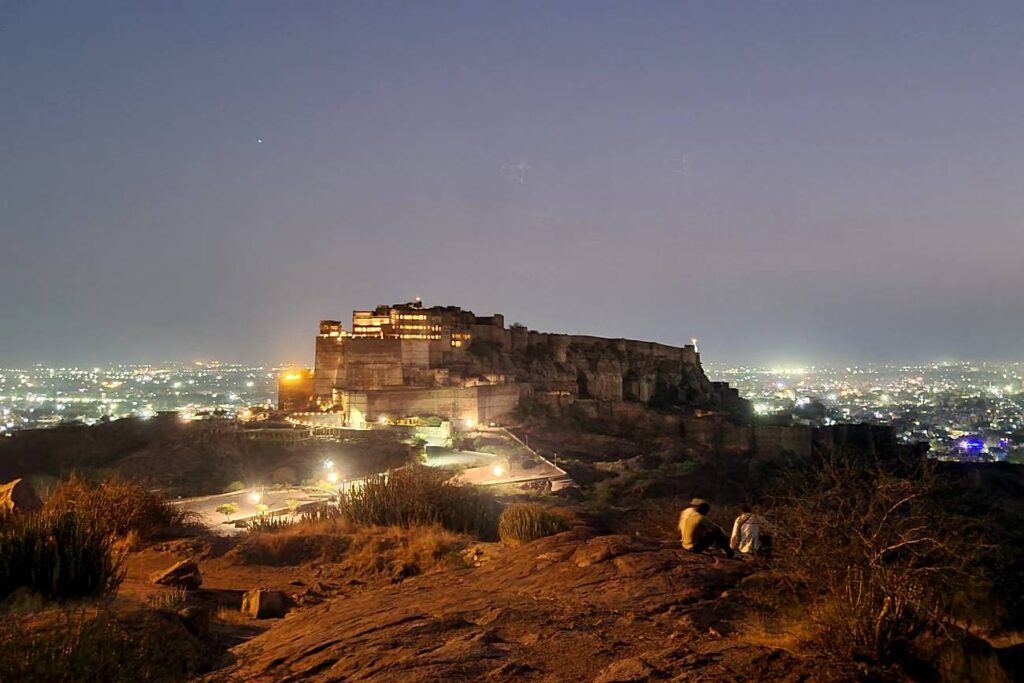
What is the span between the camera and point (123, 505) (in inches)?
438

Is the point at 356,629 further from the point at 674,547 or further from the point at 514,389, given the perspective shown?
the point at 514,389

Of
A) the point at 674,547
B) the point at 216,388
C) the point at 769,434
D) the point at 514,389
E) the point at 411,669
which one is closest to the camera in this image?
the point at 411,669

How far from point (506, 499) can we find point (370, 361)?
27449 millimetres

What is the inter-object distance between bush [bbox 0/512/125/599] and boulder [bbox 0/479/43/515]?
3035 millimetres

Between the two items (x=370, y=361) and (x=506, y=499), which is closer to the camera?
(x=506, y=499)

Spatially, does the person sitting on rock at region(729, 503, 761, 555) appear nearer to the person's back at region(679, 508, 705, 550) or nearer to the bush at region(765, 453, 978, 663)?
the person's back at region(679, 508, 705, 550)

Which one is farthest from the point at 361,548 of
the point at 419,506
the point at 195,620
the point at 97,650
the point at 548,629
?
the point at 97,650

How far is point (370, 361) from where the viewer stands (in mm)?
42406

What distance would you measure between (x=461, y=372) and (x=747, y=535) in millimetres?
39261

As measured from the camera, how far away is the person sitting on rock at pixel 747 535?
764cm

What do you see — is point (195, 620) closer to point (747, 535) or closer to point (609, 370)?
point (747, 535)

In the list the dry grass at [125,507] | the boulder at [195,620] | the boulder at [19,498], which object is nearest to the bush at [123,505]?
the dry grass at [125,507]

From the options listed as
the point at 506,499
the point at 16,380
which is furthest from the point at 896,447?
the point at 16,380

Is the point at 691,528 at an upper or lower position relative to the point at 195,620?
upper
